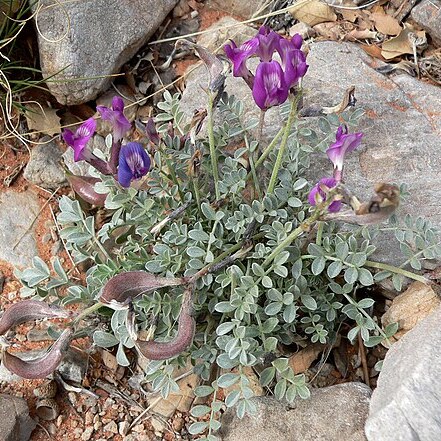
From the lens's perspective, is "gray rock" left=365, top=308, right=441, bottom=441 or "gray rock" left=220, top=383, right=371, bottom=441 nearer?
"gray rock" left=365, top=308, right=441, bottom=441

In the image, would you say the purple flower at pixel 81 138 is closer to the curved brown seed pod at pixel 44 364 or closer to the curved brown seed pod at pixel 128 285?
the curved brown seed pod at pixel 128 285

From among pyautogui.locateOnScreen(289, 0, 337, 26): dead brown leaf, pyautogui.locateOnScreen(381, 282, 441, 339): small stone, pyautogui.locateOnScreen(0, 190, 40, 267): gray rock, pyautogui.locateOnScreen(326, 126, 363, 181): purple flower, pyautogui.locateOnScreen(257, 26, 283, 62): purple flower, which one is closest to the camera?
pyautogui.locateOnScreen(326, 126, 363, 181): purple flower

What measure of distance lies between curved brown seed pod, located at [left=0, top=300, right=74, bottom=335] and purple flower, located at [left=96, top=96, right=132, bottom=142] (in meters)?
0.49

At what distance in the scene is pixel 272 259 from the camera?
2084 mm

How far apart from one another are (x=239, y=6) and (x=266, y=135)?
866 millimetres

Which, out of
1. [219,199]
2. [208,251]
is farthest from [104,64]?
[208,251]

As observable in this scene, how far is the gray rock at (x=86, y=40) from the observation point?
2.77m

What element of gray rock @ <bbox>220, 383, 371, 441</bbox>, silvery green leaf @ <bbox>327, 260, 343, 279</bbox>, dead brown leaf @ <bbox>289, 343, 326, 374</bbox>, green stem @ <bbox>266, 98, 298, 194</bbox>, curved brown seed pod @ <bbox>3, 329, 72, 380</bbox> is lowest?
dead brown leaf @ <bbox>289, 343, 326, 374</bbox>

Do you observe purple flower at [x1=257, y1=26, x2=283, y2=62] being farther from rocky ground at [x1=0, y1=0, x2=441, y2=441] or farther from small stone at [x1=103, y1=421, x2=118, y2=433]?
small stone at [x1=103, y1=421, x2=118, y2=433]

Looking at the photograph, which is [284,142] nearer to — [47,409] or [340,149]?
[340,149]

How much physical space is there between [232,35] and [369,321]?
147cm

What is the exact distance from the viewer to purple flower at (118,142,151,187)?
1.89m

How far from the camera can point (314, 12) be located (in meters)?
3.07

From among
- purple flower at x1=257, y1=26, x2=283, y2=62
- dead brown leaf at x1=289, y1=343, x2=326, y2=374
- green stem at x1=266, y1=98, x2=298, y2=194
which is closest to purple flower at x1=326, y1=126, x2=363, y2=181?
green stem at x1=266, y1=98, x2=298, y2=194
